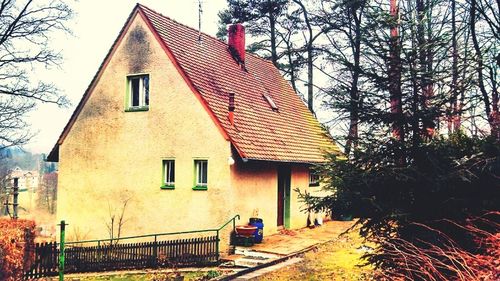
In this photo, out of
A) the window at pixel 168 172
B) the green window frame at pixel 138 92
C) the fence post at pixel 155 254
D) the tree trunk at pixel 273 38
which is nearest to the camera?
the fence post at pixel 155 254

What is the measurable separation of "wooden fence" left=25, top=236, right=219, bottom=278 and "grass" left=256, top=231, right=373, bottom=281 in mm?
2877

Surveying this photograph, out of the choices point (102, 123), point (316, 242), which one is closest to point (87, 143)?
point (102, 123)

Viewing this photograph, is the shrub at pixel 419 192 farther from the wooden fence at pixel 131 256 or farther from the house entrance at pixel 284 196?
the house entrance at pixel 284 196

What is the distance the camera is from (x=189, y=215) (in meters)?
16.9

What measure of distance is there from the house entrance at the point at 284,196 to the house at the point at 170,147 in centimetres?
4

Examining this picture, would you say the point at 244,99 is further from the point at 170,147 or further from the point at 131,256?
the point at 131,256

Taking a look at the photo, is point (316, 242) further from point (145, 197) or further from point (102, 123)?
point (102, 123)

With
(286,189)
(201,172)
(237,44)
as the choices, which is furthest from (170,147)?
(237,44)

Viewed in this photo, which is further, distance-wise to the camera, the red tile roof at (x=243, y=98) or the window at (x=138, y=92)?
the window at (x=138, y=92)

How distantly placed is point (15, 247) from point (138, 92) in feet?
29.9

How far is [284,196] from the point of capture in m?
20.2

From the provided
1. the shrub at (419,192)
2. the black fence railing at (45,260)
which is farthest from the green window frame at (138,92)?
the shrub at (419,192)

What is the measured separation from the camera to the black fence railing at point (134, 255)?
14.9 metres

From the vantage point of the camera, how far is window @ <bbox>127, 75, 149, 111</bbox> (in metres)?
18.5
